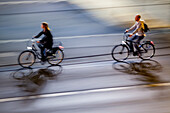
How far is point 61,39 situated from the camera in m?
11.0

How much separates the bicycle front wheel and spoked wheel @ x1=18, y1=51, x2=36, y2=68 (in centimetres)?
308

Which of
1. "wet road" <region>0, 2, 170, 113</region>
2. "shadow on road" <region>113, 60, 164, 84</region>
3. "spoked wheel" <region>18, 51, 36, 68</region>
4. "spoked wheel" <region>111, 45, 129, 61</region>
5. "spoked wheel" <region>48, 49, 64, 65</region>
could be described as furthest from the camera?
"spoked wheel" <region>111, 45, 129, 61</region>

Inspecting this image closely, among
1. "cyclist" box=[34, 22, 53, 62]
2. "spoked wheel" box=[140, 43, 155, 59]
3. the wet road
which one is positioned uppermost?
"cyclist" box=[34, 22, 53, 62]

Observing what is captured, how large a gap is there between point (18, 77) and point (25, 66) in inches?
31.4

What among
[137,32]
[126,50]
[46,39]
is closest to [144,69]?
[126,50]

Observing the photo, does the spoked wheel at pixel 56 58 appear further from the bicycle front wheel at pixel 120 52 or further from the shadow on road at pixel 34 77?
the bicycle front wheel at pixel 120 52

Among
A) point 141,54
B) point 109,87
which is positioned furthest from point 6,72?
point 141,54

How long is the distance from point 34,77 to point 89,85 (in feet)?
6.32

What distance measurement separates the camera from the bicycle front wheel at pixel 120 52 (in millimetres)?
7922

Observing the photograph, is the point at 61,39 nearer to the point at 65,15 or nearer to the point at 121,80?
the point at 65,15

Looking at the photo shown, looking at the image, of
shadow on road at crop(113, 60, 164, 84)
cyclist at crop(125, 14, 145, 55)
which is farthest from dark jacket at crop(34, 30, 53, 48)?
cyclist at crop(125, 14, 145, 55)

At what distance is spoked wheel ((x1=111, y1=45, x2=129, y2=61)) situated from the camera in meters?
7.92

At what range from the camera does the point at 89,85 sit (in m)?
6.20

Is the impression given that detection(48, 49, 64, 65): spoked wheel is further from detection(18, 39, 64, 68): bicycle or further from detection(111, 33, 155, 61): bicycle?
detection(111, 33, 155, 61): bicycle
